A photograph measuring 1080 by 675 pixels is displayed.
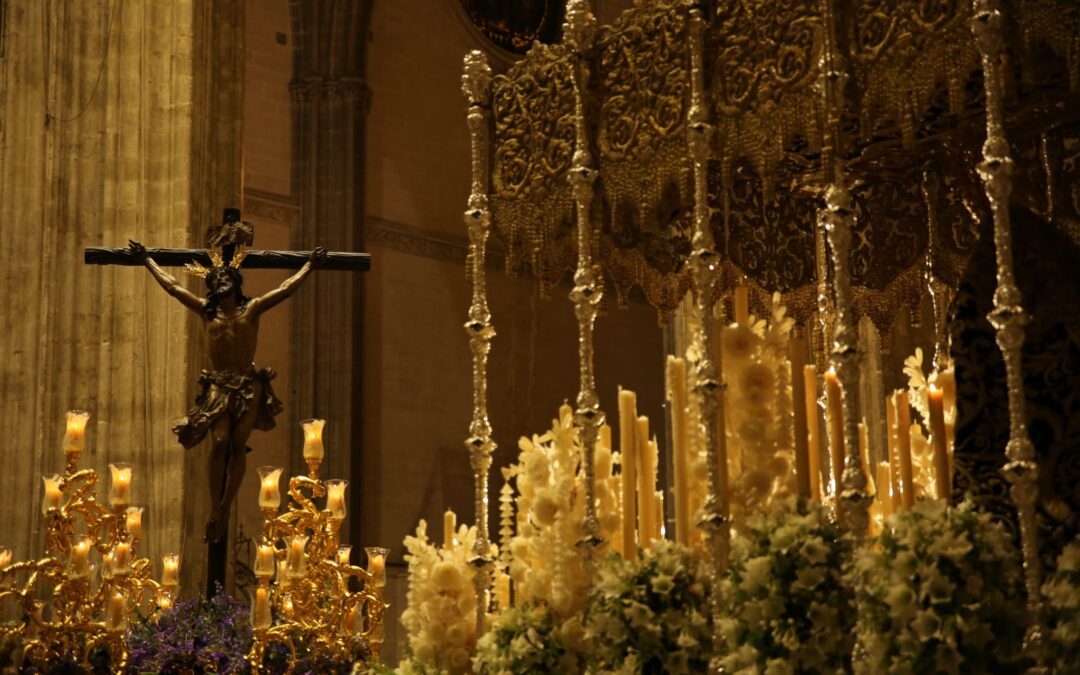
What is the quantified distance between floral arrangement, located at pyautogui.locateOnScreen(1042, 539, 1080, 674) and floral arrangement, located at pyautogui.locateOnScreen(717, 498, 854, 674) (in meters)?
0.46

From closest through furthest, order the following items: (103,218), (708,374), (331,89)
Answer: (708,374), (103,218), (331,89)

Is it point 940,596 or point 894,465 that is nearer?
point 940,596

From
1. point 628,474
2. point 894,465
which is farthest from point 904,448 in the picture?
point 628,474

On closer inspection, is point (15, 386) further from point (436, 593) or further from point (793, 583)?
point (793, 583)

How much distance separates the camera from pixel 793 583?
3531mm

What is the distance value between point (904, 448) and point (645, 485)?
0.72 metres

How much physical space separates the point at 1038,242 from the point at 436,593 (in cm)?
192

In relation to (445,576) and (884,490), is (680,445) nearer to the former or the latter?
(445,576)

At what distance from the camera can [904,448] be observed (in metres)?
4.36

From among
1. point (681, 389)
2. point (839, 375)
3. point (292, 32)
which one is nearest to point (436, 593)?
point (681, 389)

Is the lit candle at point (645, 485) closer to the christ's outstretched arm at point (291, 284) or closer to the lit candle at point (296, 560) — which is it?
the lit candle at point (296, 560)

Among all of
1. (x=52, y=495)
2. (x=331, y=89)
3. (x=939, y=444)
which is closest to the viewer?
(x=939, y=444)

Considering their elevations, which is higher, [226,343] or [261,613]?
[226,343]

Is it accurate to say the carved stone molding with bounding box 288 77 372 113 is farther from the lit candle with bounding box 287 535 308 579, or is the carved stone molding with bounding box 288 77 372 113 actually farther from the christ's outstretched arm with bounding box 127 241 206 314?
the lit candle with bounding box 287 535 308 579
